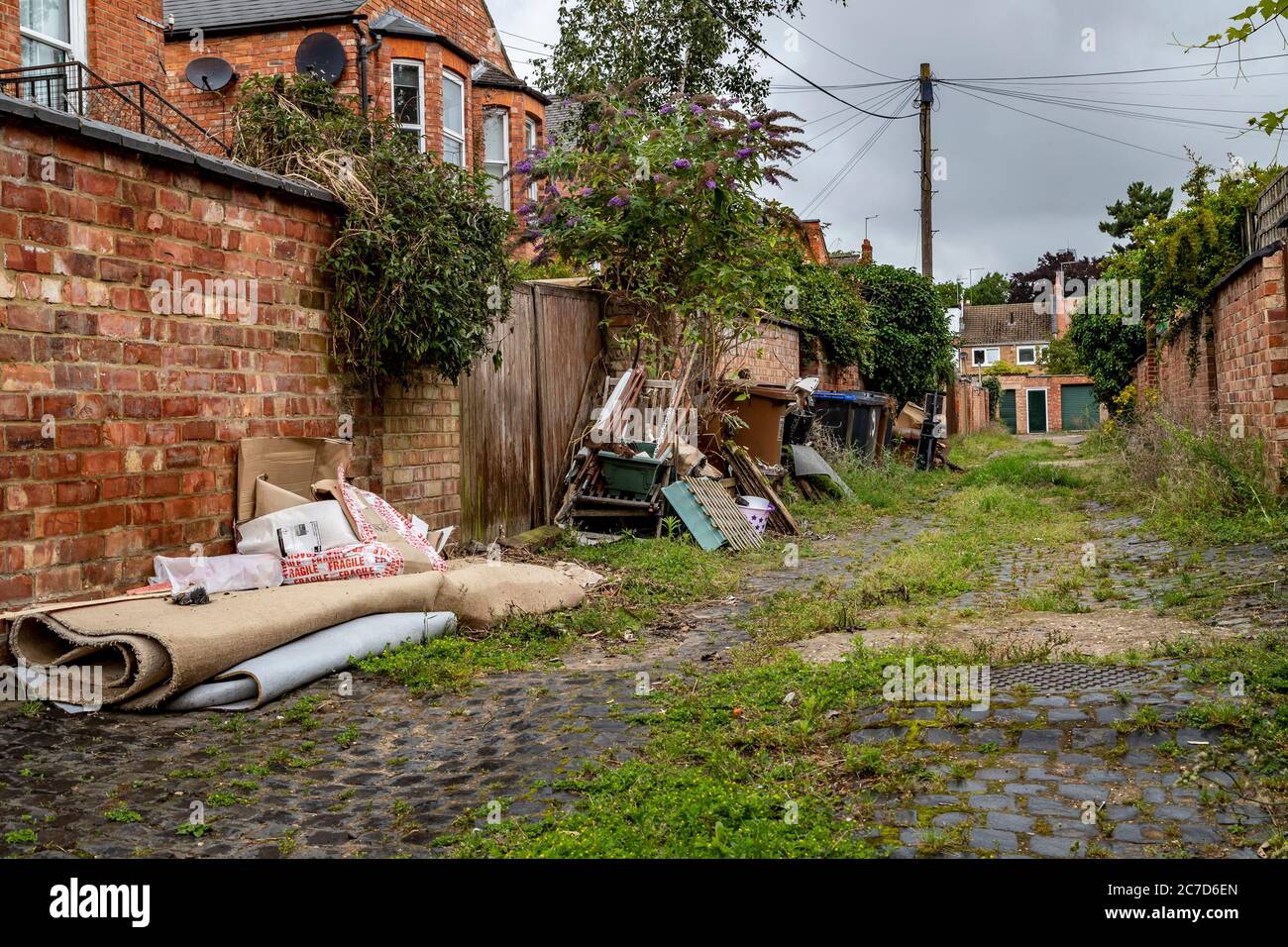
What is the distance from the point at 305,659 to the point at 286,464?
1.71 metres

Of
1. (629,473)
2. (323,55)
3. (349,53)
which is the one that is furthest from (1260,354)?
(323,55)

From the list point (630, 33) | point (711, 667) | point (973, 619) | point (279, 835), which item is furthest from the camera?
point (630, 33)

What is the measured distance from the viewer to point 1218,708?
12.4 feet

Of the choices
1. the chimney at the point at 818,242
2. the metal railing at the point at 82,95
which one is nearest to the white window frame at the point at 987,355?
the chimney at the point at 818,242

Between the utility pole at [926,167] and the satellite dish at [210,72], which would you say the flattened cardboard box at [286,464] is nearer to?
the satellite dish at [210,72]

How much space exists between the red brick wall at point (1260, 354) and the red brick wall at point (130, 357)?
7732 mm

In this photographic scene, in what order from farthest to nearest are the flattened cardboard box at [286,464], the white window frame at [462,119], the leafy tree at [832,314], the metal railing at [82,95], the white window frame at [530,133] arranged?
the white window frame at [530,133]
the leafy tree at [832,314]
the white window frame at [462,119]
the metal railing at [82,95]
the flattened cardboard box at [286,464]

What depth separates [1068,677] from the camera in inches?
176

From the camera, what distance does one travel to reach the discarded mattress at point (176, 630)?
4.38 metres

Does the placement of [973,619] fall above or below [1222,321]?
below

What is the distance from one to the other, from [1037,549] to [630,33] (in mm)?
15670

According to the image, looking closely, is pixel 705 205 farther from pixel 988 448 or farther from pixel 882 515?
pixel 988 448
